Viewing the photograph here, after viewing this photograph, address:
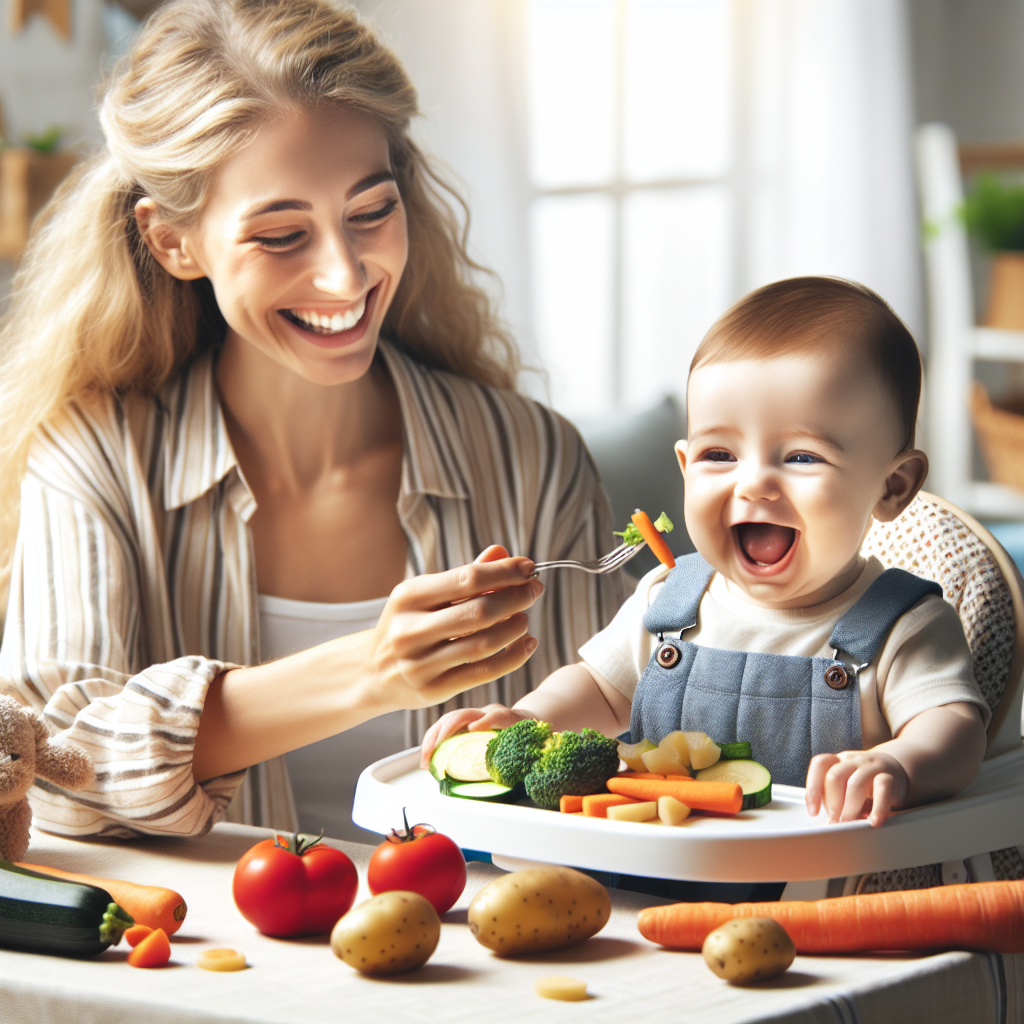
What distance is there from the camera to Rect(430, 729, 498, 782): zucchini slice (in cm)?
110

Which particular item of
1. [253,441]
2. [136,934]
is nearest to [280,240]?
[253,441]

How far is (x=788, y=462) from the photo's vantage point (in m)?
1.13

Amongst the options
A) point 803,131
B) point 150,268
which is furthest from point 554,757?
point 803,131

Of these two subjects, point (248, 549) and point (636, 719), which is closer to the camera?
point (636, 719)

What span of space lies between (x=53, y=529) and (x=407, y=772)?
1.98ft

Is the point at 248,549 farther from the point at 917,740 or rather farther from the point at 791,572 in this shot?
the point at 917,740

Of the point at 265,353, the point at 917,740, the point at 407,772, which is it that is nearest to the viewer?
the point at 917,740

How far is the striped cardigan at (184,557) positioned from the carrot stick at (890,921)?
545mm

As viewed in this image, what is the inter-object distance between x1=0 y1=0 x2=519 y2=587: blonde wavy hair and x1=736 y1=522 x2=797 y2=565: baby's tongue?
754mm

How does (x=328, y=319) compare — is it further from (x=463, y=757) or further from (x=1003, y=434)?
(x=1003, y=434)

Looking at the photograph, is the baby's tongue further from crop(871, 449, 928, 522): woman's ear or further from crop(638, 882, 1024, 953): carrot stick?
crop(638, 882, 1024, 953): carrot stick

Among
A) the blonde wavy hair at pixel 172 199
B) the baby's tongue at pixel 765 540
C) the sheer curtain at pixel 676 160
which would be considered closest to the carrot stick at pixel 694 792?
the baby's tongue at pixel 765 540

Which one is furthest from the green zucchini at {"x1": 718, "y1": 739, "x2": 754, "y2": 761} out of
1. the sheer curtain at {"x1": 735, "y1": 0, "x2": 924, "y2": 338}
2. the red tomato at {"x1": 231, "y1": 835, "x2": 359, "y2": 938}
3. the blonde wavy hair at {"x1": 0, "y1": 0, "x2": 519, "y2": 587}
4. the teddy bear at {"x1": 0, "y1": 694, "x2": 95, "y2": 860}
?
the sheer curtain at {"x1": 735, "y1": 0, "x2": 924, "y2": 338}

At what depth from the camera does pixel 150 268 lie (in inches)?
66.9
